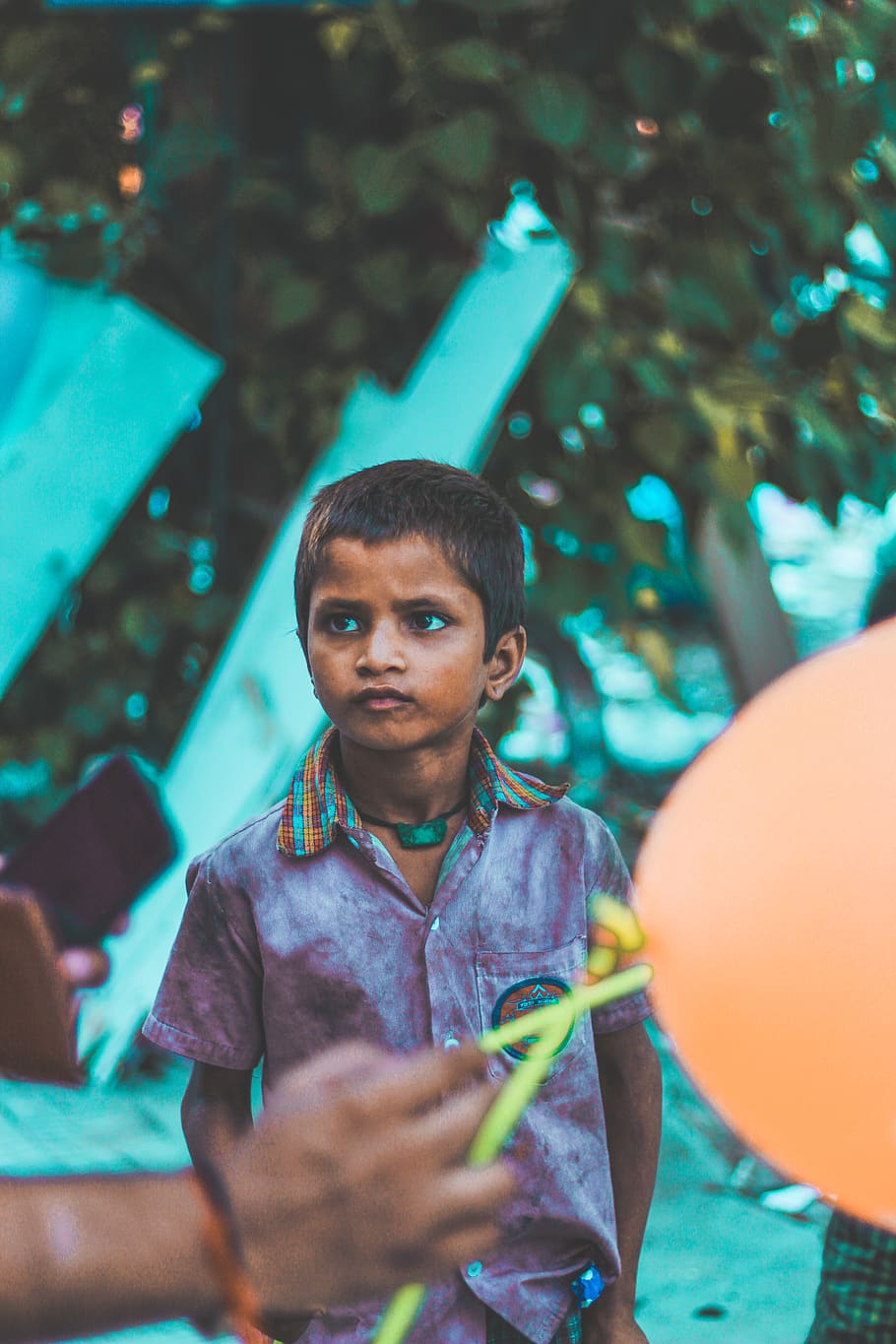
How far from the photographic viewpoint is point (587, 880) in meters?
1.22

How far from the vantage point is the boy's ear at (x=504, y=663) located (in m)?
1.21

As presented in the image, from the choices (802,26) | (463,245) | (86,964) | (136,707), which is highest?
(802,26)

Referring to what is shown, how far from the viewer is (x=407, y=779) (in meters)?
1.17

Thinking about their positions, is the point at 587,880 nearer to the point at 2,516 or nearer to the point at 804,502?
the point at 804,502

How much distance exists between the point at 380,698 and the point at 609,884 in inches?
11.6

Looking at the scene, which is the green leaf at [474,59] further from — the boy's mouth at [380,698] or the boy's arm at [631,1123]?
the boy's arm at [631,1123]

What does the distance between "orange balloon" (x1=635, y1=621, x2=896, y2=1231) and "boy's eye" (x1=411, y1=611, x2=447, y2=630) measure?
1.11 feet

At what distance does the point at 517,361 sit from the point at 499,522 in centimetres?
134

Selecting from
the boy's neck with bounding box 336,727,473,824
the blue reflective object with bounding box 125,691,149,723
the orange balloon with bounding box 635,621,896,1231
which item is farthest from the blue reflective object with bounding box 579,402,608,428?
the orange balloon with bounding box 635,621,896,1231

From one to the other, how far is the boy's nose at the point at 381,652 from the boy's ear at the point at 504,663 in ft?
0.43

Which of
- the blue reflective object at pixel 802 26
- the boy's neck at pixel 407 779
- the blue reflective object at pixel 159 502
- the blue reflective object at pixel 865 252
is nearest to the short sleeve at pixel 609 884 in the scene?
the boy's neck at pixel 407 779

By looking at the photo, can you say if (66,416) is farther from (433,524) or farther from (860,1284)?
(860,1284)

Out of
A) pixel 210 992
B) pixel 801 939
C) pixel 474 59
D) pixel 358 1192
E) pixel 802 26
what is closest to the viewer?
pixel 358 1192

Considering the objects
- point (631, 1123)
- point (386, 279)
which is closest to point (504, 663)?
point (631, 1123)
